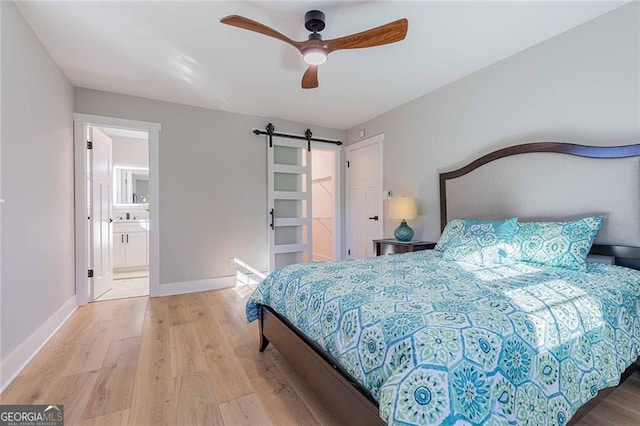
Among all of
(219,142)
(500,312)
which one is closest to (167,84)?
(219,142)

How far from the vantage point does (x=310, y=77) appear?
2549 mm

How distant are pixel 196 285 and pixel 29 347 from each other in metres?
1.84

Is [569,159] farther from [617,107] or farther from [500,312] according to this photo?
[500,312]

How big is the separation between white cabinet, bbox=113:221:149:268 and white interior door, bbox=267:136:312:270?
2687mm

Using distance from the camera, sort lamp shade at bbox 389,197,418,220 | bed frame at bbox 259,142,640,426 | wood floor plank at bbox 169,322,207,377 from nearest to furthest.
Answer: bed frame at bbox 259,142,640,426 → wood floor plank at bbox 169,322,207,377 → lamp shade at bbox 389,197,418,220

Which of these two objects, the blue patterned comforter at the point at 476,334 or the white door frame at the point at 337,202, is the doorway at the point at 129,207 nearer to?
the white door frame at the point at 337,202

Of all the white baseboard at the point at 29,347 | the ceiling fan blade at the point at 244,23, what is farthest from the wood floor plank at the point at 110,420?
the ceiling fan blade at the point at 244,23

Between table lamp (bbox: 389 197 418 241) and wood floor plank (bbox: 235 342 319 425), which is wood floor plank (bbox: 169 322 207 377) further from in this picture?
table lamp (bbox: 389 197 418 241)

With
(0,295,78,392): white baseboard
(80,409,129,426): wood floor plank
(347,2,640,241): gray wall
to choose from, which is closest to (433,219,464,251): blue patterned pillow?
(347,2,640,241): gray wall

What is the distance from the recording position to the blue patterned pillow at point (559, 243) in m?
1.95

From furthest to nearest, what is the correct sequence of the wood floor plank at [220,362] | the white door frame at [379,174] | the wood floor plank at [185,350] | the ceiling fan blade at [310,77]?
the white door frame at [379,174] → the ceiling fan blade at [310,77] → the wood floor plank at [185,350] → the wood floor plank at [220,362]

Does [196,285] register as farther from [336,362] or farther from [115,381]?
[336,362]

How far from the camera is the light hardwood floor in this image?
154 centimetres

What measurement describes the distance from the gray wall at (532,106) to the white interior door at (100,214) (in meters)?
3.80
